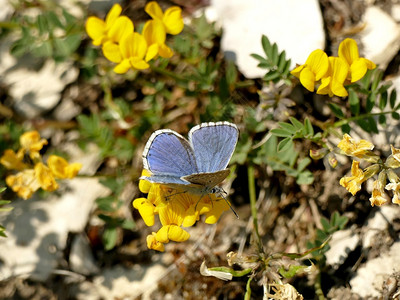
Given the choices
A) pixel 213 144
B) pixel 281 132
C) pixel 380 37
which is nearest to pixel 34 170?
pixel 213 144

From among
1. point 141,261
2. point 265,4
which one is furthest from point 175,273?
point 265,4

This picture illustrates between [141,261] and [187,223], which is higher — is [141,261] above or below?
below

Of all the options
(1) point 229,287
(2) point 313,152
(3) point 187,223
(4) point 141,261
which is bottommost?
(4) point 141,261

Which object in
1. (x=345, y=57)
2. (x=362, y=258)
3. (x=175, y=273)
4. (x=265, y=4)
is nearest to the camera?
(x=345, y=57)

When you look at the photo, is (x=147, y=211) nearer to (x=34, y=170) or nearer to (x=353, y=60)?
(x=34, y=170)

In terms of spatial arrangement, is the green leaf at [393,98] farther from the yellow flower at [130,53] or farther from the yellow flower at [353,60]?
the yellow flower at [130,53]

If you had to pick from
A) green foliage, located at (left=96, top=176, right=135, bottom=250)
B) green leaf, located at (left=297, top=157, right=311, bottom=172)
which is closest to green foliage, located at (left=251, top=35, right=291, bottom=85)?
green leaf, located at (left=297, top=157, right=311, bottom=172)

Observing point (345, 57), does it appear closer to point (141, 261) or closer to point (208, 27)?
point (208, 27)

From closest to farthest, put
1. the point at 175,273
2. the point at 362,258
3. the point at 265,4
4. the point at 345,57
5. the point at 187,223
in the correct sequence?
the point at 187,223, the point at 345,57, the point at 362,258, the point at 175,273, the point at 265,4
